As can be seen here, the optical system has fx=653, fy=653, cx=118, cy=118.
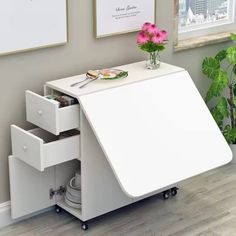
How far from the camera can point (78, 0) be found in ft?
11.2

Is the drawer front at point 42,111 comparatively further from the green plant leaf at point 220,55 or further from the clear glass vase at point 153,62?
the green plant leaf at point 220,55

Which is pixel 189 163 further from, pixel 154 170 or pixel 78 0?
pixel 78 0

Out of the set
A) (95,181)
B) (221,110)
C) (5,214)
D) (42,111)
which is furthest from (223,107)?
(5,214)

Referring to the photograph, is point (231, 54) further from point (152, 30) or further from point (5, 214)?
point (5, 214)

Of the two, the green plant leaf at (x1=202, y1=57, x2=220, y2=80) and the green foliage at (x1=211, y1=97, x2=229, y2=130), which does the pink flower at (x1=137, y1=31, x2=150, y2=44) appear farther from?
the green foliage at (x1=211, y1=97, x2=229, y2=130)

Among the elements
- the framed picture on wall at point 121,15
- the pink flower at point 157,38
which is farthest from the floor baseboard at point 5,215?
the pink flower at point 157,38

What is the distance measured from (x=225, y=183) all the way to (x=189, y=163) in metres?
0.83

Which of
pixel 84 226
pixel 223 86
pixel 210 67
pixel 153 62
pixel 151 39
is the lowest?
pixel 84 226

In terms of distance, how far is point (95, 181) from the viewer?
336 cm

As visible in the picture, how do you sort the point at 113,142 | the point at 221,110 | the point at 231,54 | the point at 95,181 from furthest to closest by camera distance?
the point at 221,110 → the point at 231,54 → the point at 95,181 → the point at 113,142

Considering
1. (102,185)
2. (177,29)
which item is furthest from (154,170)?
(177,29)

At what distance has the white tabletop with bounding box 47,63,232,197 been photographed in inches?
121

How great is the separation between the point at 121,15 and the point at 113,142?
865mm

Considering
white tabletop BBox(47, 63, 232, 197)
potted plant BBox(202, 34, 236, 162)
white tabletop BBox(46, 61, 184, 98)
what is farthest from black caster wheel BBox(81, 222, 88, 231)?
potted plant BBox(202, 34, 236, 162)
